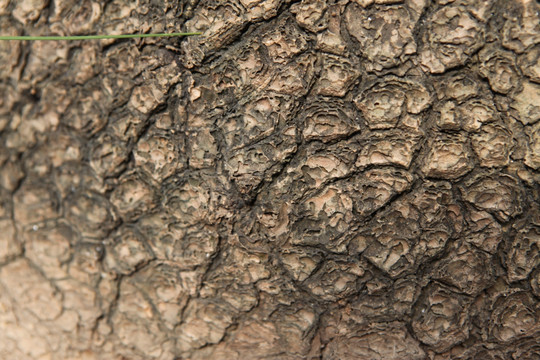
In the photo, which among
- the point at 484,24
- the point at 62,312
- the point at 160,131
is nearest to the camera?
the point at 484,24

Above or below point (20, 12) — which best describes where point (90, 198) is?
below

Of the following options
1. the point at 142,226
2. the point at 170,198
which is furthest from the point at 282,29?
the point at 142,226

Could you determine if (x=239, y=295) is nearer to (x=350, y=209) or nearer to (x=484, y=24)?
(x=350, y=209)

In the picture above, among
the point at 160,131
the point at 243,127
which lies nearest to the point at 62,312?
the point at 160,131

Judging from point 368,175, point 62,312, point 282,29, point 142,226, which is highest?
point 282,29

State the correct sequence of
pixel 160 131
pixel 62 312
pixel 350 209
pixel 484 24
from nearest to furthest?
1. pixel 484 24
2. pixel 350 209
3. pixel 160 131
4. pixel 62 312

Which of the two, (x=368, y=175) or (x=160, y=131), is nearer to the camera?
(x=368, y=175)

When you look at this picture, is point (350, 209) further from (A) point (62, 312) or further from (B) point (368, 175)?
(A) point (62, 312)
